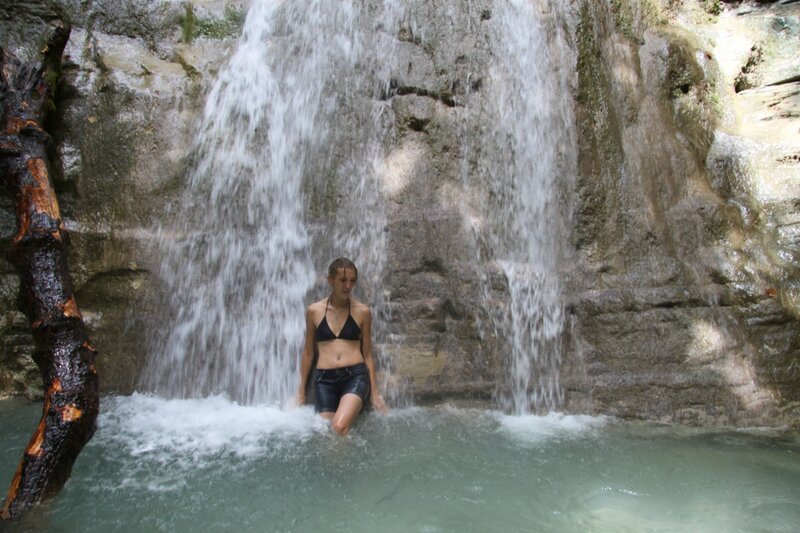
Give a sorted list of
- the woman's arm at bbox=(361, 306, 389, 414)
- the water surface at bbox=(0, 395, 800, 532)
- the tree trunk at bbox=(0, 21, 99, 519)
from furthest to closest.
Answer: the woman's arm at bbox=(361, 306, 389, 414) → the water surface at bbox=(0, 395, 800, 532) → the tree trunk at bbox=(0, 21, 99, 519)

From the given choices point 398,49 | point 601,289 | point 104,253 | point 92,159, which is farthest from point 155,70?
point 601,289

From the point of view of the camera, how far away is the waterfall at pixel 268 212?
4598 millimetres

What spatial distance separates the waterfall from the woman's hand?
71cm

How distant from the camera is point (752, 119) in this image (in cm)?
541

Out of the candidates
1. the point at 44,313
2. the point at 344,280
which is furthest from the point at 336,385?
→ the point at 44,313

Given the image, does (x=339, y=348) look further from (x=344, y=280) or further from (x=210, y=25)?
(x=210, y=25)

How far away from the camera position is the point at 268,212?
4.91 metres

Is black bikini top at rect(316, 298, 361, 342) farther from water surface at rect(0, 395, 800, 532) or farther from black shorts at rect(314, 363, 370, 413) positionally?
water surface at rect(0, 395, 800, 532)

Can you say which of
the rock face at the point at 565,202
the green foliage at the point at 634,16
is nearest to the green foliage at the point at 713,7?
the green foliage at the point at 634,16

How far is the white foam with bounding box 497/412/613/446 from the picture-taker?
3.85 meters

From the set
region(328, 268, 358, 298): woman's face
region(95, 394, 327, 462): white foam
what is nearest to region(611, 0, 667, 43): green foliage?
region(328, 268, 358, 298): woman's face

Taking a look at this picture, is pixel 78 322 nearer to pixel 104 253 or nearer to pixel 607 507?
pixel 104 253

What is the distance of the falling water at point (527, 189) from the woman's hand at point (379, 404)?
0.88m

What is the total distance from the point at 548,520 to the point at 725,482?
1195 millimetres
